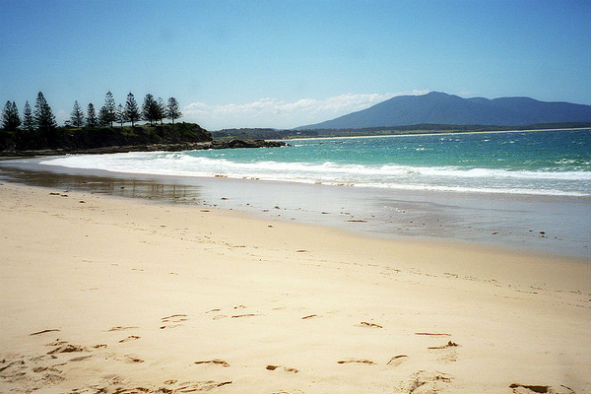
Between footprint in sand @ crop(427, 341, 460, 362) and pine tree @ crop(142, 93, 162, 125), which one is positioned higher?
pine tree @ crop(142, 93, 162, 125)

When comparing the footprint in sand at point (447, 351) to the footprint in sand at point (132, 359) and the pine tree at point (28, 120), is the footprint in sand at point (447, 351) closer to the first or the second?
the footprint in sand at point (132, 359)

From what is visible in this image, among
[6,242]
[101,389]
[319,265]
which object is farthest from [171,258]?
[101,389]

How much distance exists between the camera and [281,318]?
12.7 ft

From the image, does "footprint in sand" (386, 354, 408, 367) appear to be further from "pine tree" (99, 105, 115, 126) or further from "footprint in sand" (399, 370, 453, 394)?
"pine tree" (99, 105, 115, 126)

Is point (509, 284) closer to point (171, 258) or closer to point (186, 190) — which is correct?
point (171, 258)

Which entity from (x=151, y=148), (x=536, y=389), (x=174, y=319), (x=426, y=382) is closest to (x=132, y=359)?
(x=174, y=319)

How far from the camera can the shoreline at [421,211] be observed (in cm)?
933

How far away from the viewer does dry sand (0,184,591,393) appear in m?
2.78

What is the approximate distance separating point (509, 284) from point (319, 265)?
3145mm

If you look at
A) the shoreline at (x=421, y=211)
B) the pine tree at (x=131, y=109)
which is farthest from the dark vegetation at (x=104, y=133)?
the shoreline at (x=421, y=211)

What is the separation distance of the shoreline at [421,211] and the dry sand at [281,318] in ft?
5.13

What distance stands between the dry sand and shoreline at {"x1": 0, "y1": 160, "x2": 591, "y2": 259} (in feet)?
5.13

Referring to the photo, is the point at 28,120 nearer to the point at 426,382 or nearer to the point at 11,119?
the point at 11,119

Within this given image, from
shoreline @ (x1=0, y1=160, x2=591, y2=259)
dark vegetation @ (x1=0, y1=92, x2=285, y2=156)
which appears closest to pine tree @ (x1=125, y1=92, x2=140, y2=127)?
dark vegetation @ (x1=0, y1=92, x2=285, y2=156)
